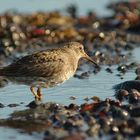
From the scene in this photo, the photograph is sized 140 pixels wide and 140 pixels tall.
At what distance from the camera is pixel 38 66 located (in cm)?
1198

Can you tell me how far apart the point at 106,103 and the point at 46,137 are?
1.62m

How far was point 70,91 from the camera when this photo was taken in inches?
491

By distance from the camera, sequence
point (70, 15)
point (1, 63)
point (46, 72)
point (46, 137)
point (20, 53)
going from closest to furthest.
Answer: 1. point (46, 137)
2. point (46, 72)
3. point (1, 63)
4. point (20, 53)
5. point (70, 15)

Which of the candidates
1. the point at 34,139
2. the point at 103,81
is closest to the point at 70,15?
the point at 103,81

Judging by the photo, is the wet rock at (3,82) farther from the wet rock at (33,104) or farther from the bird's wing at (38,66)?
the wet rock at (33,104)

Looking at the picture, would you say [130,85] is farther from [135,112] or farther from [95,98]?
[135,112]

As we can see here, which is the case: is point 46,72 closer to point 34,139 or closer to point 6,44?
point 34,139

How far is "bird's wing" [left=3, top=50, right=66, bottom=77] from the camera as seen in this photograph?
11883 mm

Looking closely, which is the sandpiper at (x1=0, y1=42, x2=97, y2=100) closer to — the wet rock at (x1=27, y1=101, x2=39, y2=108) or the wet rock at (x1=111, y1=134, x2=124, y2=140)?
the wet rock at (x1=27, y1=101, x2=39, y2=108)

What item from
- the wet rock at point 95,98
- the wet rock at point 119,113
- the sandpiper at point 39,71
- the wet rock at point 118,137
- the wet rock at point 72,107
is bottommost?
the wet rock at point 118,137

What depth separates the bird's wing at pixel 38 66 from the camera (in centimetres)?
1188

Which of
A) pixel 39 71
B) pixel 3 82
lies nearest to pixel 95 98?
pixel 39 71

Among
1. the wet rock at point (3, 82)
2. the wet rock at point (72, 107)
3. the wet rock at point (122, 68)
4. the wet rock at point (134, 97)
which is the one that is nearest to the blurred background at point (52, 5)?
the wet rock at point (122, 68)

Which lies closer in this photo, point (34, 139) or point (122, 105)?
point (34, 139)
